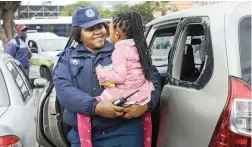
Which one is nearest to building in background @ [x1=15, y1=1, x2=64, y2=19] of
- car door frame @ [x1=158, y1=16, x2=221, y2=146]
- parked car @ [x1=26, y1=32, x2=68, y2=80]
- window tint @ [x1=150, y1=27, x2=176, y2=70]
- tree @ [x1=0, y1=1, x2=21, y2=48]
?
tree @ [x1=0, y1=1, x2=21, y2=48]

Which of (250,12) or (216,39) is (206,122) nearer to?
(216,39)

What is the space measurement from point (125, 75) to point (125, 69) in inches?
1.4

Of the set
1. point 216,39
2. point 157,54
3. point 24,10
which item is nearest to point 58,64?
point 216,39

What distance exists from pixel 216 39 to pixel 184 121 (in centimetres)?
53

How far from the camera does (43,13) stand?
175ft

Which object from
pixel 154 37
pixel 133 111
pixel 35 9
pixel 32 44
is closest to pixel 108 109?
pixel 133 111

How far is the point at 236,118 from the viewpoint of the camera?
6.49 feet

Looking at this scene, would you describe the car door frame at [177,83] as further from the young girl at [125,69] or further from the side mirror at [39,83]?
the side mirror at [39,83]

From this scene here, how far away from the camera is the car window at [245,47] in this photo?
2080 mm

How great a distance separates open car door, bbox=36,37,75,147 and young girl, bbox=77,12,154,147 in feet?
1.95

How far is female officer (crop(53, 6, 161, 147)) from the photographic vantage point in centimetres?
246

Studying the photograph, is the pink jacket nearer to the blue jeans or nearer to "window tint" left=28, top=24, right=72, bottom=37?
the blue jeans

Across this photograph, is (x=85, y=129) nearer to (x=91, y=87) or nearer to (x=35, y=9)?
(x=91, y=87)

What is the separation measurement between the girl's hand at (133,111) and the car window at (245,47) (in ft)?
2.27
